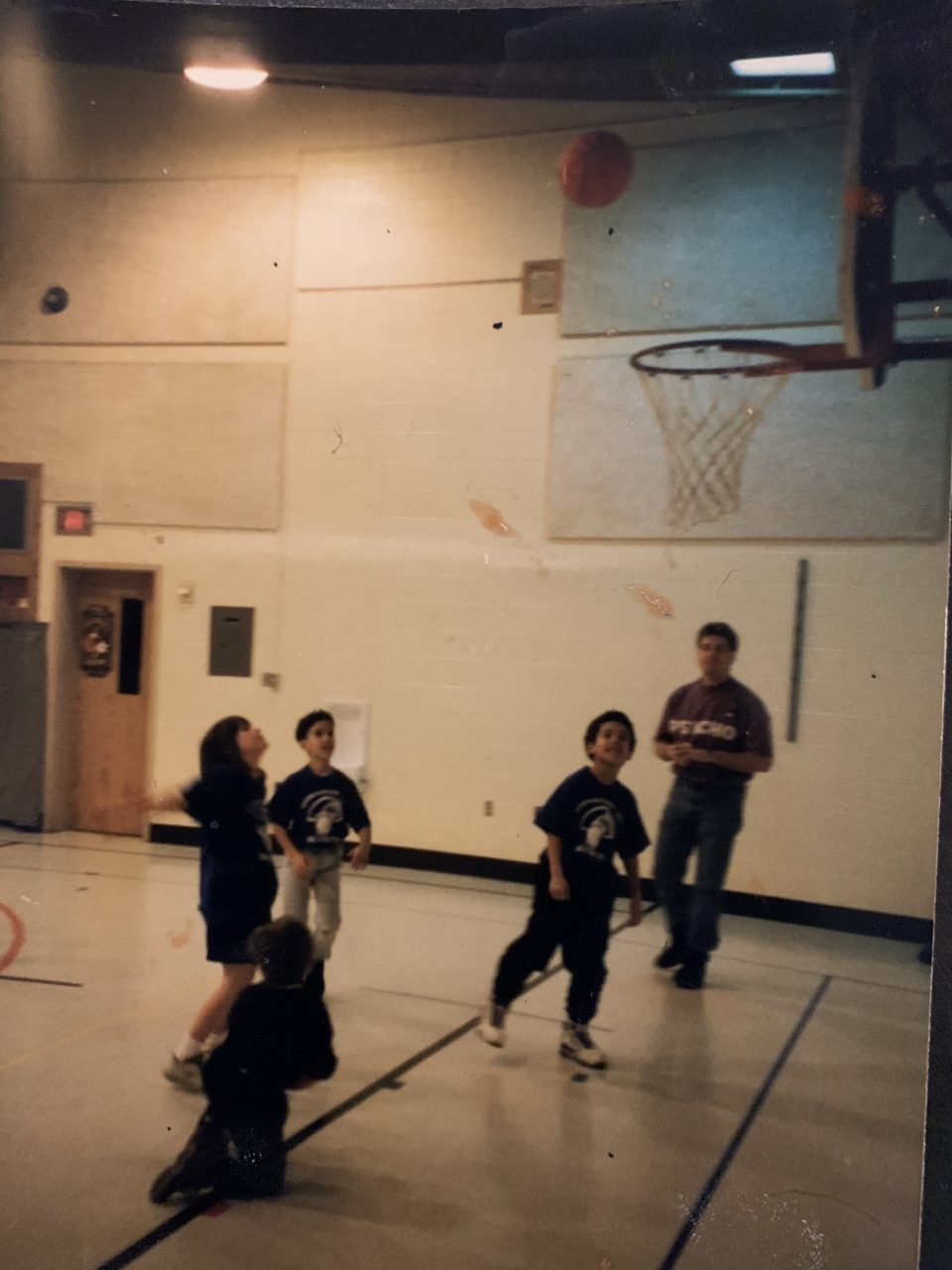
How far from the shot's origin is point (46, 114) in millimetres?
2816

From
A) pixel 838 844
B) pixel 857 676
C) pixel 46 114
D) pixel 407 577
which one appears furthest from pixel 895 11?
pixel 46 114

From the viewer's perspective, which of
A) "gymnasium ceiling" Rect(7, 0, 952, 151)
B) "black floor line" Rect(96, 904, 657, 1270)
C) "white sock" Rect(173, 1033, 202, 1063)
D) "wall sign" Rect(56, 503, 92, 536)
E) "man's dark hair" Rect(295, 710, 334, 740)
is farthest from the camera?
"wall sign" Rect(56, 503, 92, 536)

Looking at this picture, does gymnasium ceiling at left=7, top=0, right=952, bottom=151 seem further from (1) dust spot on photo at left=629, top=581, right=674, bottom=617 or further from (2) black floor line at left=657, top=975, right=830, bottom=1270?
(2) black floor line at left=657, top=975, right=830, bottom=1270

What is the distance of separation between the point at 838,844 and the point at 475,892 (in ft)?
2.61

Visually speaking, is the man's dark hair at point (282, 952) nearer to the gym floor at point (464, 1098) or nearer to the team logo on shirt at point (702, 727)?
the gym floor at point (464, 1098)

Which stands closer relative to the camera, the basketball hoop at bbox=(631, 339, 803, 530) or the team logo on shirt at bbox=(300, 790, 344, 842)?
the basketball hoop at bbox=(631, 339, 803, 530)

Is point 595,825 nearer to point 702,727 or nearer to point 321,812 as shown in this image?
point 702,727

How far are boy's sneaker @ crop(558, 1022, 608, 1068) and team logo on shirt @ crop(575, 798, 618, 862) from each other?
385 millimetres

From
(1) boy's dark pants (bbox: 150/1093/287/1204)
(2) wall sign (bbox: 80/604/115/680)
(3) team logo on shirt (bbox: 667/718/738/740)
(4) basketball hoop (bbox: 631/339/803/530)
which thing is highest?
(4) basketball hoop (bbox: 631/339/803/530)

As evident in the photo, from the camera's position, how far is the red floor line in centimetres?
274

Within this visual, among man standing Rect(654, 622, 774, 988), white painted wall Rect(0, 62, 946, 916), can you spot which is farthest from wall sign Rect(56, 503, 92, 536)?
man standing Rect(654, 622, 774, 988)

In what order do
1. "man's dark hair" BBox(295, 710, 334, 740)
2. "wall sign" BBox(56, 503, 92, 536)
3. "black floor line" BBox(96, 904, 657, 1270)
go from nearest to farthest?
"black floor line" BBox(96, 904, 657, 1270) → "man's dark hair" BBox(295, 710, 334, 740) → "wall sign" BBox(56, 503, 92, 536)

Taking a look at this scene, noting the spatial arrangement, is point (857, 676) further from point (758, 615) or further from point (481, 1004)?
point (481, 1004)

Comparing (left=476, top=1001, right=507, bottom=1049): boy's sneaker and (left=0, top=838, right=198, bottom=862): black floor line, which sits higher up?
(left=0, top=838, right=198, bottom=862): black floor line
